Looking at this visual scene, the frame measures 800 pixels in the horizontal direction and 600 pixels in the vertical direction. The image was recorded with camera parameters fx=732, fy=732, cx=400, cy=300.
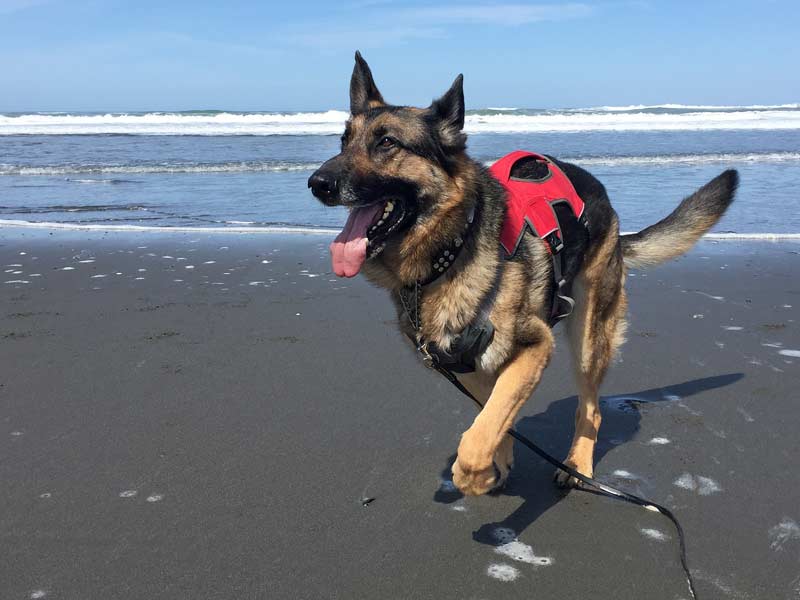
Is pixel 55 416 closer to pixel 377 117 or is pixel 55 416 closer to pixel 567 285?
pixel 377 117

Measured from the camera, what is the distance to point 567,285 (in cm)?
394

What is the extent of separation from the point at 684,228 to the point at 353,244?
245cm

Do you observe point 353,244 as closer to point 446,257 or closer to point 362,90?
point 446,257

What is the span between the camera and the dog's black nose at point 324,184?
322 centimetres

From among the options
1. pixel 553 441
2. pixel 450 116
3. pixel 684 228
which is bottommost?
pixel 553 441

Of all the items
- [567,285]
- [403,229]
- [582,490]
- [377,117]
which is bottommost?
[582,490]

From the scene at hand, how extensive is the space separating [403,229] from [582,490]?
1.61 meters

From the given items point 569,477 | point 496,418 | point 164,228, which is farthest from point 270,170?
point 496,418

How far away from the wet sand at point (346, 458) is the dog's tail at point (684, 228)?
0.93m

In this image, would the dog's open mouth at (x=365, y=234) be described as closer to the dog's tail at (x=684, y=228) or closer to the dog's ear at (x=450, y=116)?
the dog's ear at (x=450, y=116)

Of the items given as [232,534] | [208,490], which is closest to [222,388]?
[208,490]

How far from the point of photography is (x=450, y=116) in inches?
140

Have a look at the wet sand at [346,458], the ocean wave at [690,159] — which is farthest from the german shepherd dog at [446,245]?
the ocean wave at [690,159]

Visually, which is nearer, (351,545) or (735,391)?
(351,545)
